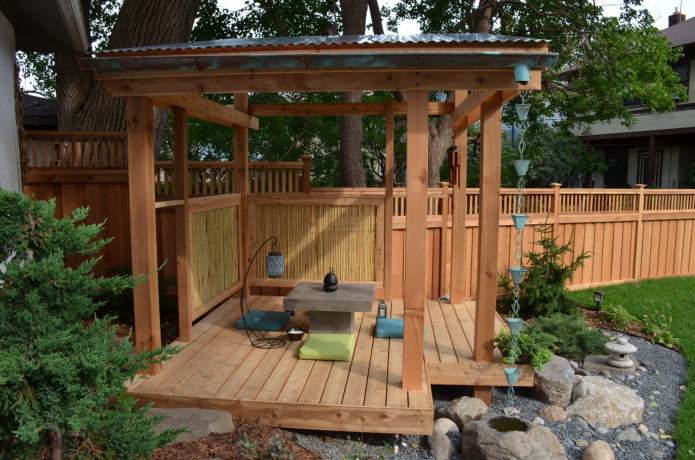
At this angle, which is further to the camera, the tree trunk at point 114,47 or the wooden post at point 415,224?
the tree trunk at point 114,47

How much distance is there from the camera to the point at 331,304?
496 centimetres

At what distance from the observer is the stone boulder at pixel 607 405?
4812 millimetres

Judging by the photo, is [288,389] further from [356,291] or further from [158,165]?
[158,165]

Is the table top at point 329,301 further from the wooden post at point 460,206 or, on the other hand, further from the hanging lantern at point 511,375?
the wooden post at point 460,206

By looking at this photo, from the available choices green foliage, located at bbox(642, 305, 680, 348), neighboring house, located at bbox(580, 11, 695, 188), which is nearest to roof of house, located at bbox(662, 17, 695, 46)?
neighboring house, located at bbox(580, 11, 695, 188)

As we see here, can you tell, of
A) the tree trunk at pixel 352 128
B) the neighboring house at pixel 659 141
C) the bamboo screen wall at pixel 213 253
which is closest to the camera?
the bamboo screen wall at pixel 213 253

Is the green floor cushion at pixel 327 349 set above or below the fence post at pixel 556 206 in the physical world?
below

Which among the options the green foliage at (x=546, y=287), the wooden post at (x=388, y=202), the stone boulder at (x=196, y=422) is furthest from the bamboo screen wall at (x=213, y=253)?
the green foliage at (x=546, y=287)

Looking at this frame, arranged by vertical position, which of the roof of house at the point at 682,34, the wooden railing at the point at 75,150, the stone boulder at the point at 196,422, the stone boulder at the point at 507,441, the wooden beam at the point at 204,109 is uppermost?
the roof of house at the point at 682,34

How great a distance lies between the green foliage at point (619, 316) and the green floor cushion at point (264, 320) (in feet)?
15.5

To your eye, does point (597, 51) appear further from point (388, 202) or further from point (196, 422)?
point (196, 422)

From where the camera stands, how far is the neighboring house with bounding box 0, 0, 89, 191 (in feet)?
16.3

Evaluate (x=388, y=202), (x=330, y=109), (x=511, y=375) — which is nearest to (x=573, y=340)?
(x=511, y=375)

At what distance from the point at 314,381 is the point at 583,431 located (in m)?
2.37
